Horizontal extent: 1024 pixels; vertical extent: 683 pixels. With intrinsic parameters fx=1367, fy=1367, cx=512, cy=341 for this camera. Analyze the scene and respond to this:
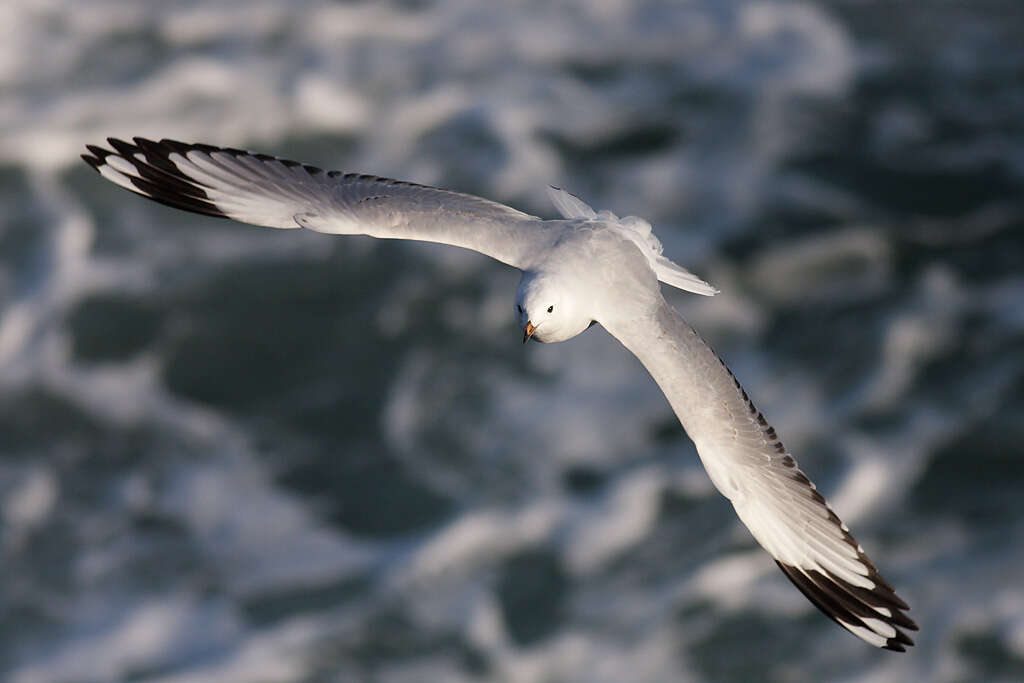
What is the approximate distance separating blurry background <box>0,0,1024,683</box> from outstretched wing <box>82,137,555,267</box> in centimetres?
382

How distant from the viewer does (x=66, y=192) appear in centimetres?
1083

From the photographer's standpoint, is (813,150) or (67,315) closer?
(67,315)

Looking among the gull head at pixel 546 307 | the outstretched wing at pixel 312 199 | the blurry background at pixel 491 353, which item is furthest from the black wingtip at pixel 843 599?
the blurry background at pixel 491 353

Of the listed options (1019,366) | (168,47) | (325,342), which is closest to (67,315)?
(325,342)

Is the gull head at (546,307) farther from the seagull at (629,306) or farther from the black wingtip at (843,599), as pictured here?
the black wingtip at (843,599)

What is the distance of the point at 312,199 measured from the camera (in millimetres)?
5469

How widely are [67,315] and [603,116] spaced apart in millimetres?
4629

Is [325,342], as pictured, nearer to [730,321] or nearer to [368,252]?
[368,252]

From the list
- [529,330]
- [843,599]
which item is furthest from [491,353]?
[843,599]

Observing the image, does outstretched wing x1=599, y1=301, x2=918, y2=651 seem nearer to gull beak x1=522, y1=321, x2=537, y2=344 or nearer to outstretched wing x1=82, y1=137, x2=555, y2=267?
gull beak x1=522, y1=321, x2=537, y2=344

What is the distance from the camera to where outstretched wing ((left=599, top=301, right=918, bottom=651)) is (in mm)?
4879

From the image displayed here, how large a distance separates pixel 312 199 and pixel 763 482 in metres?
2.09

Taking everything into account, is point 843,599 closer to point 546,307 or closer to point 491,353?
point 546,307

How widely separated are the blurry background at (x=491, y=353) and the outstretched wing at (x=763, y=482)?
329cm
